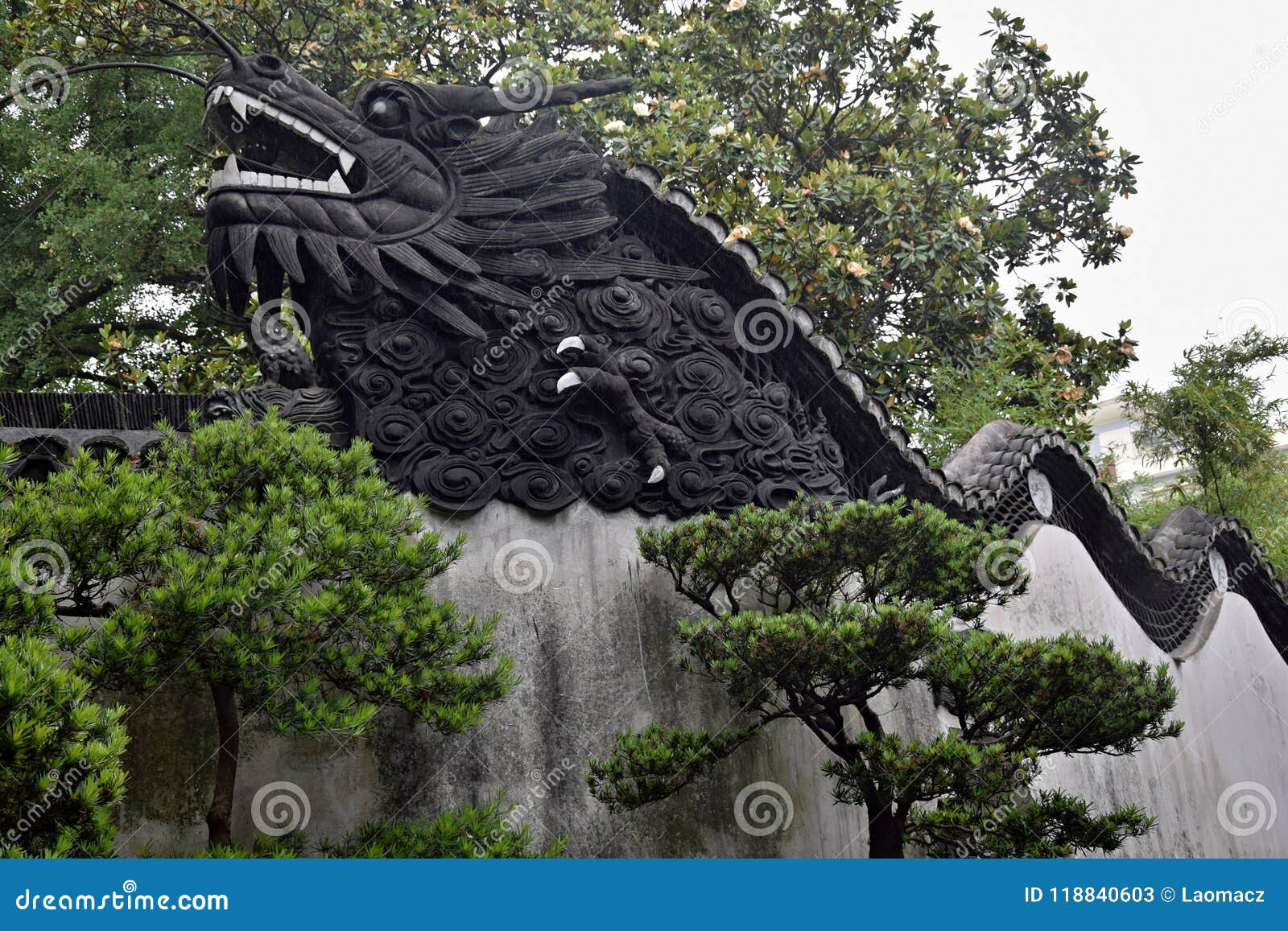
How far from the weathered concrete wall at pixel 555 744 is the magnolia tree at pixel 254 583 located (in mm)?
368

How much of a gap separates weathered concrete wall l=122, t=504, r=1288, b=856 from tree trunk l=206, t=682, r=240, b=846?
0.59 meters

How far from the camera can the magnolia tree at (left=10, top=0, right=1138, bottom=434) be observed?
35.9ft

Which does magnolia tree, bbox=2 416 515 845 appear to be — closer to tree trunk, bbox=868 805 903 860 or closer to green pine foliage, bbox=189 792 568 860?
green pine foliage, bbox=189 792 568 860

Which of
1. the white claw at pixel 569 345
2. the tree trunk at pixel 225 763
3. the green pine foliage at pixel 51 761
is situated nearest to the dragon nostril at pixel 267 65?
the white claw at pixel 569 345

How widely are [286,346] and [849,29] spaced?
882cm

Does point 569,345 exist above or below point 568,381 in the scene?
above

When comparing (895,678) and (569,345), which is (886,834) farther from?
(569,345)

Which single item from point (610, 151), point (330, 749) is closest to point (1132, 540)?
point (610, 151)

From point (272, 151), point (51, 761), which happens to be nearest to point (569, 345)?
point (272, 151)

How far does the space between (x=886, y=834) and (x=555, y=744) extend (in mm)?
1761

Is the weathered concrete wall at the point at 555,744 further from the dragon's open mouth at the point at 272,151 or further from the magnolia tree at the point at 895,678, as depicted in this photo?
the dragon's open mouth at the point at 272,151

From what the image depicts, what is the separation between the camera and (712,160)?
1110 cm

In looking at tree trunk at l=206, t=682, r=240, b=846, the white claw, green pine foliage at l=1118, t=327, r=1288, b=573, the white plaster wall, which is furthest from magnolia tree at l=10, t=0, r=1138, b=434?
tree trunk at l=206, t=682, r=240, b=846

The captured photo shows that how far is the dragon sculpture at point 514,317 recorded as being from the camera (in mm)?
6379
